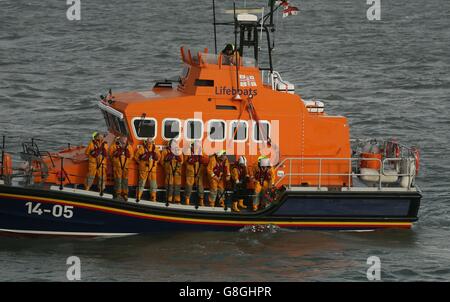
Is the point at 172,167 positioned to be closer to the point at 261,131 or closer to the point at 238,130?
the point at 238,130

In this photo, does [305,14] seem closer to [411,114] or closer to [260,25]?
[411,114]

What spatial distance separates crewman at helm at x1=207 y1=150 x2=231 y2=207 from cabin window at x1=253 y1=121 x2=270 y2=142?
739mm

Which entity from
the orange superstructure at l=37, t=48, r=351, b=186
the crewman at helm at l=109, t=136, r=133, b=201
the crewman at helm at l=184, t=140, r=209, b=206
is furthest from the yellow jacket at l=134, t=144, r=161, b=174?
the crewman at helm at l=184, t=140, r=209, b=206

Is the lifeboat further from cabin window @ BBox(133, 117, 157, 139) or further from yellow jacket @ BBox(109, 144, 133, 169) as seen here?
yellow jacket @ BBox(109, 144, 133, 169)

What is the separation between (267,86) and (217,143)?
158 cm

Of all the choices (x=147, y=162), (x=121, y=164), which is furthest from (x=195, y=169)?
(x=121, y=164)

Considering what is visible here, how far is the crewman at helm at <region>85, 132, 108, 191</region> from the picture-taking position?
17.4 meters

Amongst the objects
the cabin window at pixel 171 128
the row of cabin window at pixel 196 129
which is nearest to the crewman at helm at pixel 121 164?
the row of cabin window at pixel 196 129

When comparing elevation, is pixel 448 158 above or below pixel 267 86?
below

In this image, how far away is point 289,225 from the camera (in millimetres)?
18062

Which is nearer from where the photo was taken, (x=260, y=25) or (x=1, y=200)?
(x=1, y=200)

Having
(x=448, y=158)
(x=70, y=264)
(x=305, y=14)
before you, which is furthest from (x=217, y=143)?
(x=305, y=14)
